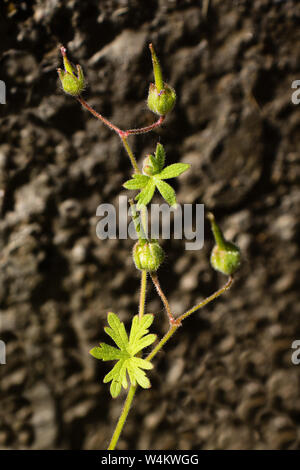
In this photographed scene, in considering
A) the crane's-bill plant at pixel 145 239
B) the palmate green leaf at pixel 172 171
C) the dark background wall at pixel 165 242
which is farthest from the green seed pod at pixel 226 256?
the dark background wall at pixel 165 242

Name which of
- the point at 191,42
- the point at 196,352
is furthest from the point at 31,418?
the point at 191,42

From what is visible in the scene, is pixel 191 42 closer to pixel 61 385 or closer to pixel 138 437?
pixel 61 385

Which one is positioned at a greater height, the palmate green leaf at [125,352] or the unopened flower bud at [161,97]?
the unopened flower bud at [161,97]

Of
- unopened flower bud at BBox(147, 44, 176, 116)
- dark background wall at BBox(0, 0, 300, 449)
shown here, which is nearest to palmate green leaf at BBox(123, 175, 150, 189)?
unopened flower bud at BBox(147, 44, 176, 116)

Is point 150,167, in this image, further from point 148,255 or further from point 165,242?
point 165,242

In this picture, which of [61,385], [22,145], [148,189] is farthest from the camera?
[61,385]

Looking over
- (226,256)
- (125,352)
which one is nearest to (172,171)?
(226,256)

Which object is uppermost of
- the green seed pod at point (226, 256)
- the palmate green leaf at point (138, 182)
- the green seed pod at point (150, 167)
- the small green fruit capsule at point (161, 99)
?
the small green fruit capsule at point (161, 99)

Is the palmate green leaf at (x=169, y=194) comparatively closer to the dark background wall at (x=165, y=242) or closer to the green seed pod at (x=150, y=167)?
the green seed pod at (x=150, y=167)
